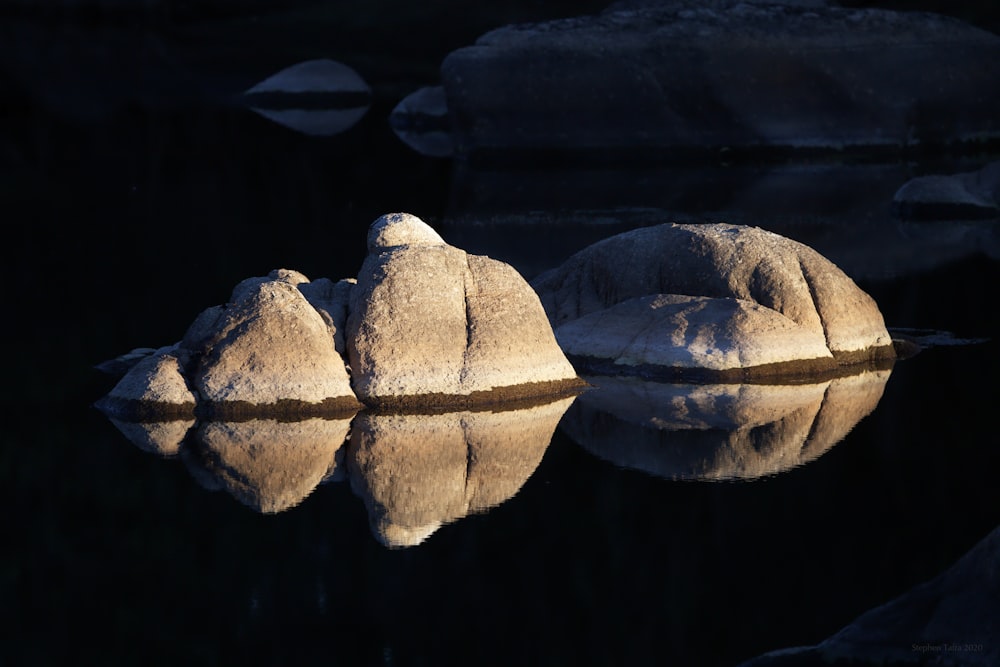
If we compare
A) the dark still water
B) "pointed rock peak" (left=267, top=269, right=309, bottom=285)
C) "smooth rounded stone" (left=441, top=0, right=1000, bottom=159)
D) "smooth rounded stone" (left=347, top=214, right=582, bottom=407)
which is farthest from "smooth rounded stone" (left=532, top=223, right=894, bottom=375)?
"smooth rounded stone" (left=441, top=0, right=1000, bottom=159)

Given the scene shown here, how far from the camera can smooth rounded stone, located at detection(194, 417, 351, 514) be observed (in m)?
12.2

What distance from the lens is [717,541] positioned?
11312mm

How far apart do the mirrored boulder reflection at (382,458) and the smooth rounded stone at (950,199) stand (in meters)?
14.3

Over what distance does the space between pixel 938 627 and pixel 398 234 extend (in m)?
7.89

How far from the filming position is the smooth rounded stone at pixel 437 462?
38.7 ft

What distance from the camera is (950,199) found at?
26922 mm

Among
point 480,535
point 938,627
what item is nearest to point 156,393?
point 480,535

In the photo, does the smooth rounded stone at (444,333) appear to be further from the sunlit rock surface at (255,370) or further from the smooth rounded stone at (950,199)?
the smooth rounded stone at (950,199)

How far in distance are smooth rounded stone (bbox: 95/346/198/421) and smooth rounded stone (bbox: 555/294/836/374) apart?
3571 mm

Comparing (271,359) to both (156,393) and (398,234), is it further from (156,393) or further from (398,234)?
(398,234)

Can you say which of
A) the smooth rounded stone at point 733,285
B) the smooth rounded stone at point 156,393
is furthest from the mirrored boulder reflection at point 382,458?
the smooth rounded stone at point 733,285

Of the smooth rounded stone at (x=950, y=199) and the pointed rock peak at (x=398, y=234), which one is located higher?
the pointed rock peak at (x=398, y=234)

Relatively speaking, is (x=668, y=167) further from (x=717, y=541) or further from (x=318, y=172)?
(x=717, y=541)

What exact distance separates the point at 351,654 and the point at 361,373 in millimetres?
4658
